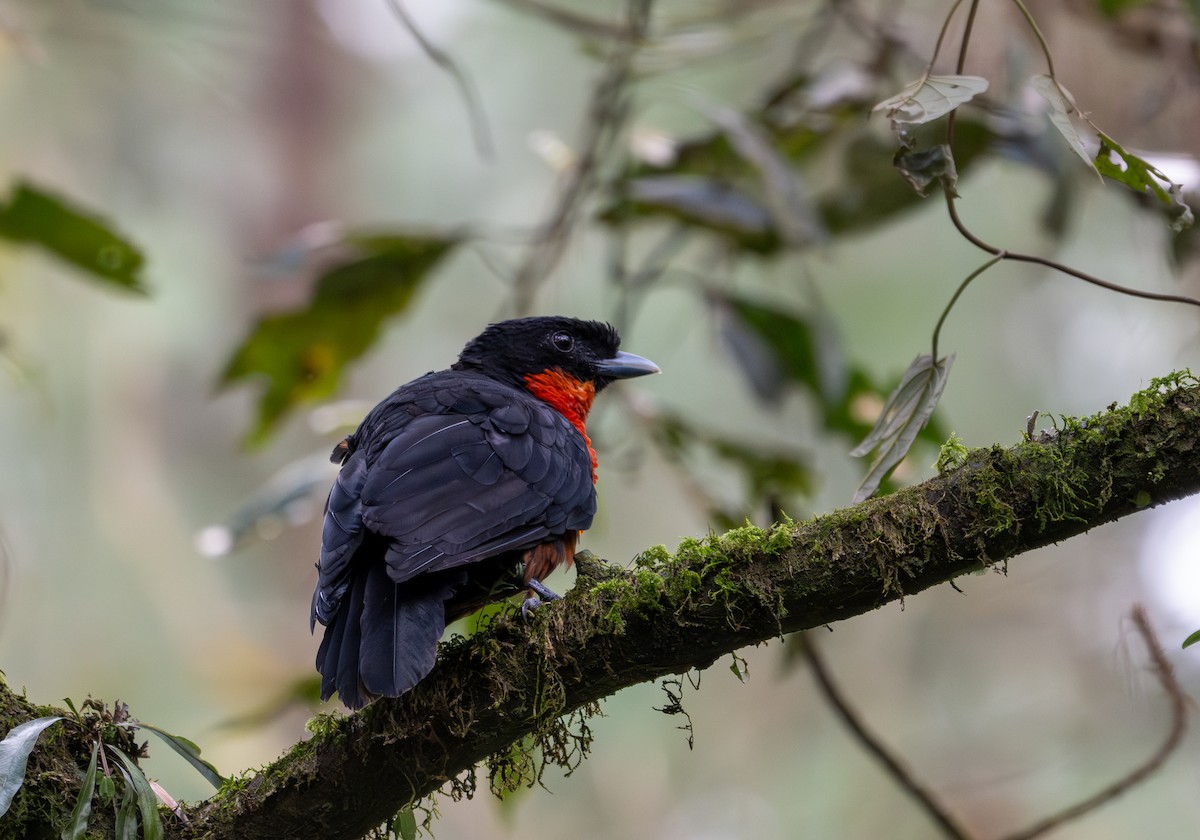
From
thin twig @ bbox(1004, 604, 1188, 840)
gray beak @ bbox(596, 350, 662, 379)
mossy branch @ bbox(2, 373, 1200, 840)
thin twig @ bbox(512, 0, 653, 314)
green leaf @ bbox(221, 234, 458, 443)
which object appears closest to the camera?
mossy branch @ bbox(2, 373, 1200, 840)

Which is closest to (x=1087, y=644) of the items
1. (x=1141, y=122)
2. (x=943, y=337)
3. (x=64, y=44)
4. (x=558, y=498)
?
(x=943, y=337)

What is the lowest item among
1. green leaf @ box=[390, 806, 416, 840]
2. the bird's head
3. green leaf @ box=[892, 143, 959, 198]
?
green leaf @ box=[390, 806, 416, 840]

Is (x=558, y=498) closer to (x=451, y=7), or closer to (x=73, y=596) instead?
(x=73, y=596)

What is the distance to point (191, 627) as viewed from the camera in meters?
9.05

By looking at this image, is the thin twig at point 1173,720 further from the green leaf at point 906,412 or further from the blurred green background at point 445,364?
the blurred green background at point 445,364

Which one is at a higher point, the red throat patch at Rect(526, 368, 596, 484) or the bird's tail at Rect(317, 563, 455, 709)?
the red throat patch at Rect(526, 368, 596, 484)

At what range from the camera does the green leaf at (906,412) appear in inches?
102

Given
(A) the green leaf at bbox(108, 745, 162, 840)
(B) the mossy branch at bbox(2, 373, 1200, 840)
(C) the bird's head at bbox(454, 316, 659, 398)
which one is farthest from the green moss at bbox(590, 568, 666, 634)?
(C) the bird's head at bbox(454, 316, 659, 398)

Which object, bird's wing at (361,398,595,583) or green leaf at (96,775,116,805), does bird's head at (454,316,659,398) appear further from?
green leaf at (96,775,116,805)

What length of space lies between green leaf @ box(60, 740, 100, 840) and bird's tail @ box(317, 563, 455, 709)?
499 millimetres

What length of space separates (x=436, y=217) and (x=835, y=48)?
425 centimetres

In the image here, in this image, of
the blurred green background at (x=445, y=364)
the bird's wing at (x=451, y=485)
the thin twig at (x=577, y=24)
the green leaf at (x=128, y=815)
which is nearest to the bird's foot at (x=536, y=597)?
the bird's wing at (x=451, y=485)

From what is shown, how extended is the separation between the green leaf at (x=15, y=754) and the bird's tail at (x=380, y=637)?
1.90ft

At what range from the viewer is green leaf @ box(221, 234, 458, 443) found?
4652 mm
